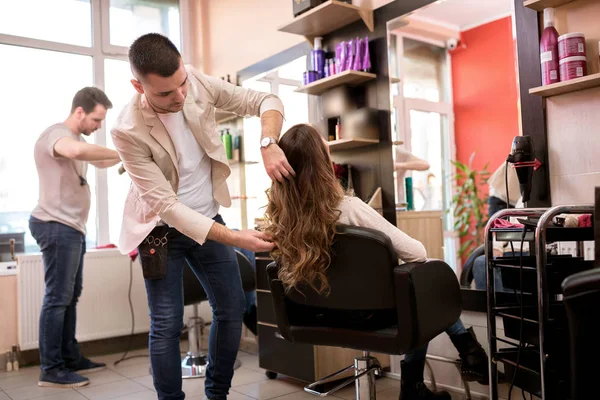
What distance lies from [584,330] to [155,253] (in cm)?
128

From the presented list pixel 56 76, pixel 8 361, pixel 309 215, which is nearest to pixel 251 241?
pixel 309 215

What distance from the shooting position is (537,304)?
5.58 ft

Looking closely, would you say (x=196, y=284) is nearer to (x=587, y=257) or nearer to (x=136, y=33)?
(x=587, y=257)

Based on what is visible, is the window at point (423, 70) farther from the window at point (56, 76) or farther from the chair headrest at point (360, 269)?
the window at point (56, 76)

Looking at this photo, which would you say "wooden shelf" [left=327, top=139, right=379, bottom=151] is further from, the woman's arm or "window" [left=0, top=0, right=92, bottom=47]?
"window" [left=0, top=0, right=92, bottom=47]

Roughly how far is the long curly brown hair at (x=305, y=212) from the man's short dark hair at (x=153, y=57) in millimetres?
384

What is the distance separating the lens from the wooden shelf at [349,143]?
9.13ft

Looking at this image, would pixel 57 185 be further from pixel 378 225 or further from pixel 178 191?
pixel 378 225

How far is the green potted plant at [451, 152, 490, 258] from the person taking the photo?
2293 millimetres

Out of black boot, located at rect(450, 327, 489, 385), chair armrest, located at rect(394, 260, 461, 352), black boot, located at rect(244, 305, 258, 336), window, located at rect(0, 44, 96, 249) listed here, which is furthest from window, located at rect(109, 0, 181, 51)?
chair armrest, located at rect(394, 260, 461, 352)

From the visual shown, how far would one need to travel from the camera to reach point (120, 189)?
417 cm

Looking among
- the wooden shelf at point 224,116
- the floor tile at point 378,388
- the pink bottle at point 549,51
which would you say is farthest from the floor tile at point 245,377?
the pink bottle at point 549,51

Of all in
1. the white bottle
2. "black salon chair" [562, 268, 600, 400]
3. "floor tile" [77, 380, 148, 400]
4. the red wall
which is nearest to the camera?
"black salon chair" [562, 268, 600, 400]

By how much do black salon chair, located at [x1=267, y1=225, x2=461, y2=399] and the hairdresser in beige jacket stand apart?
0.21 meters
